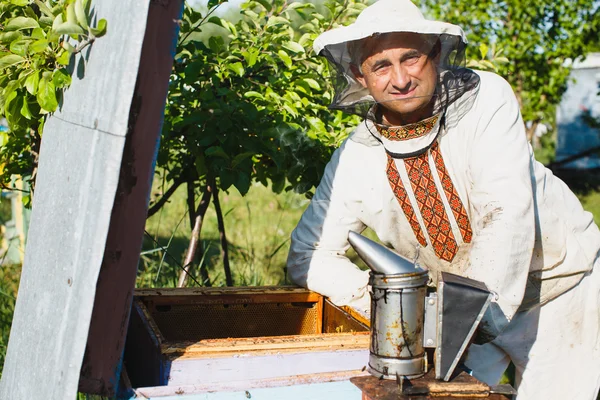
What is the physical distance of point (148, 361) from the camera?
190 centimetres

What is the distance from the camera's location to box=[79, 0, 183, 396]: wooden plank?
1.43 metres

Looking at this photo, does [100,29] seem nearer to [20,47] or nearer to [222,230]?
[20,47]

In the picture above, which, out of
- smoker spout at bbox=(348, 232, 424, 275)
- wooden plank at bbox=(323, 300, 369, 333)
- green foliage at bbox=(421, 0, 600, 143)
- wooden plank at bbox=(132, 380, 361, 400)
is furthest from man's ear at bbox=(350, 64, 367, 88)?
green foliage at bbox=(421, 0, 600, 143)

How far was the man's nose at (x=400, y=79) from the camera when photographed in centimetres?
212

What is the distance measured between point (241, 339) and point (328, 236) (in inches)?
25.5

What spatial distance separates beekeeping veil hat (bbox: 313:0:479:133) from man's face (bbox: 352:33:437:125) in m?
0.02

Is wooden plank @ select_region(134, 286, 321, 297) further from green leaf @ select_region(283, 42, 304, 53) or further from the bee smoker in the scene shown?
green leaf @ select_region(283, 42, 304, 53)

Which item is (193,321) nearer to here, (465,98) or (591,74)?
(465,98)

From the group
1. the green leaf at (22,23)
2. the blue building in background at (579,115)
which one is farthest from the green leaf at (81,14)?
the blue building in background at (579,115)

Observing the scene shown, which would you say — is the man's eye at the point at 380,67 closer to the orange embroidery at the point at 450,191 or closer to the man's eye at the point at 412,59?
the man's eye at the point at 412,59

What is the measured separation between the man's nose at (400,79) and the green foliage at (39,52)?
876 mm

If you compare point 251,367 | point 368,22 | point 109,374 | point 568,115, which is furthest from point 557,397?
point 568,115

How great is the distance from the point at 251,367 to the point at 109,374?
1.14 feet

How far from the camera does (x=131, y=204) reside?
149cm
